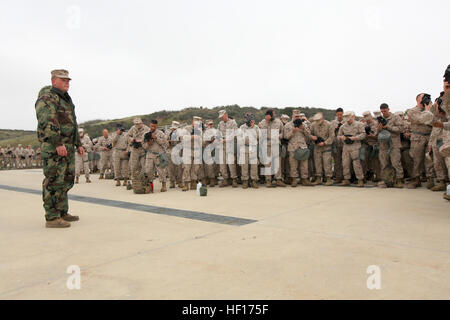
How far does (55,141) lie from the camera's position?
4.35 m

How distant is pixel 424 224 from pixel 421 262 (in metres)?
1.57

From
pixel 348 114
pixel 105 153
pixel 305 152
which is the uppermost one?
pixel 348 114

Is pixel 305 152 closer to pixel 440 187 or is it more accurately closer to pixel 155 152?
pixel 440 187

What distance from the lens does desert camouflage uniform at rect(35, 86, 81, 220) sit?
14.3 feet

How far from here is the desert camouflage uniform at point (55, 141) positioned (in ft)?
14.3

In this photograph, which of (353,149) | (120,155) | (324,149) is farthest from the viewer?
(120,155)

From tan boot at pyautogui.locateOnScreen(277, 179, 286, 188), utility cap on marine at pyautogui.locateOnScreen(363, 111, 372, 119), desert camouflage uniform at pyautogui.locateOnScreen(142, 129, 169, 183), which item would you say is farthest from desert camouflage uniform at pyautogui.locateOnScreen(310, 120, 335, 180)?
desert camouflage uniform at pyautogui.locateOnScreen(142, 129, 169, 183)

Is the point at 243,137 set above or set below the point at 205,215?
above

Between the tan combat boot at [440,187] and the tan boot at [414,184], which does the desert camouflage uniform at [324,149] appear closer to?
the tan boot at [414,184]

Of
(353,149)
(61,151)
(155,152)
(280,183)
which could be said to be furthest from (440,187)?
(61,151)

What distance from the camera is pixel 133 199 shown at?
696 cm
